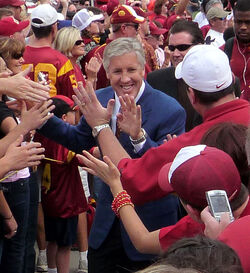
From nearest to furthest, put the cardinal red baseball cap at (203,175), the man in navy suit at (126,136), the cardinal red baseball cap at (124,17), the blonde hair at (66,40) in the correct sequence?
the cardinal red baseball cap at (203,175) → the man in navy suit at (126,136) → the blonde hair at (66,40) → the cardinal red baseball cap at (124,17)

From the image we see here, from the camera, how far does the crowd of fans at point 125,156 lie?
2.74 m

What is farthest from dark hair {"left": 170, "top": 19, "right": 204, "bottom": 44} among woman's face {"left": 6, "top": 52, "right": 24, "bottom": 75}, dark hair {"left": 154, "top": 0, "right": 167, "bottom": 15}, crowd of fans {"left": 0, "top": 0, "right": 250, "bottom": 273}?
dark hair {"left": 154, "top": 0, "right": 167, "bottom": 15}

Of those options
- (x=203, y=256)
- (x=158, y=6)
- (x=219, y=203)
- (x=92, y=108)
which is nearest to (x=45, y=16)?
(x=92, y=108)

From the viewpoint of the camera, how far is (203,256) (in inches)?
74.5

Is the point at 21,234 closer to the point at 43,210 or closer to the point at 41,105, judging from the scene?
the point at 43,210

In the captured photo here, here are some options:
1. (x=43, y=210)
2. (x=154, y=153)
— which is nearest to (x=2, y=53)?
(x=43, y=210)

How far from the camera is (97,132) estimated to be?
3.81m

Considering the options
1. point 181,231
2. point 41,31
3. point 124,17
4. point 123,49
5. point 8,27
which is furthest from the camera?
point 124,17

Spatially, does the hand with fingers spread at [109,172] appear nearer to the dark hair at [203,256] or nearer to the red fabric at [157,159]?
the red fabric at [157,159]

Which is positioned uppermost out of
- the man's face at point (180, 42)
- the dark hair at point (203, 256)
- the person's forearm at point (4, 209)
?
the dark hair at point (203, 256)

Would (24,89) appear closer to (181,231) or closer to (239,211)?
(181,231)

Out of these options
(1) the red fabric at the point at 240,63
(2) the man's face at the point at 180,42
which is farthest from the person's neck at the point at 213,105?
(1) the red fabric at the point at 240,63

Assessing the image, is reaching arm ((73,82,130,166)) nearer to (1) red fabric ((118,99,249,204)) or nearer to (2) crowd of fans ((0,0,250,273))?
(2) crowd of fans ((0,0,250,273))

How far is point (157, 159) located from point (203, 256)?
152 centimetres
